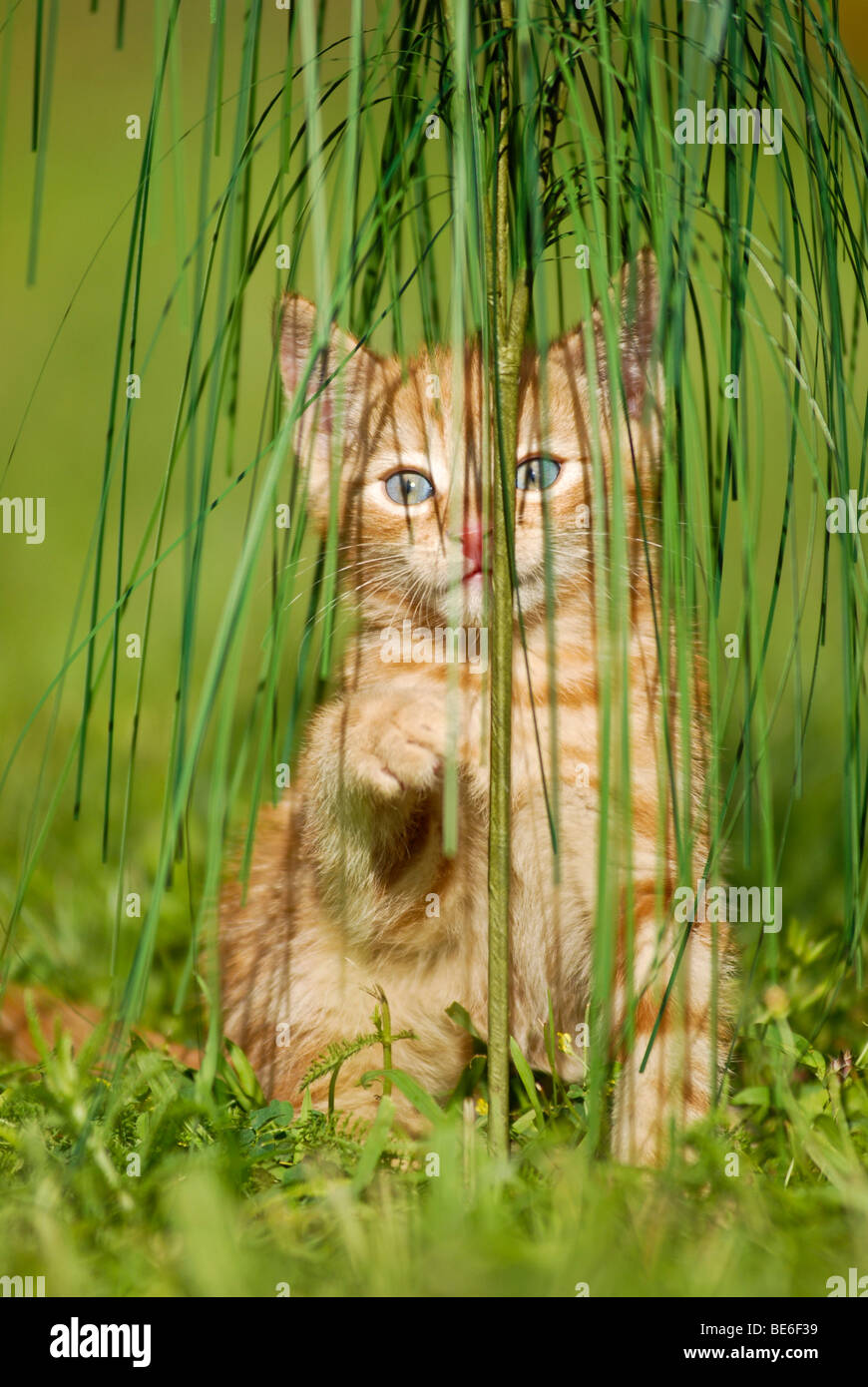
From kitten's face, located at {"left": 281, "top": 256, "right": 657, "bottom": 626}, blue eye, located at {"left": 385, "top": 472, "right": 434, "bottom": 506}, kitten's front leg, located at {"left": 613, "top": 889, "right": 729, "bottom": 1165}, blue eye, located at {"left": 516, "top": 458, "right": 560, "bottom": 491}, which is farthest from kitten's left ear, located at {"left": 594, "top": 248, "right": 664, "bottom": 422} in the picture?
kitten's front leg, located at {"left": 613, "top": 889, "right": 729, "bottom": 1165}

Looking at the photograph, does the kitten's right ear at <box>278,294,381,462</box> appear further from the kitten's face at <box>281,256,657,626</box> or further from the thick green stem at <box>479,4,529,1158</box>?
the thick green stem at <box>479,4,529,1158</box>

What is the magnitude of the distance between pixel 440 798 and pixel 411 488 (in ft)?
1.35

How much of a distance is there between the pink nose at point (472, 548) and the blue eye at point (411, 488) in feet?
0.64

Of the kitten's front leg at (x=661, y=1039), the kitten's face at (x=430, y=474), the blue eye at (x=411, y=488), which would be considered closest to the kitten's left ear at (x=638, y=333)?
the kitten's face at (x=430, y=474)

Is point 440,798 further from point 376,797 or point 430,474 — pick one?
point 430,474

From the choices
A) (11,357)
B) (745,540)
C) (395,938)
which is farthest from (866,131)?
(11,357)

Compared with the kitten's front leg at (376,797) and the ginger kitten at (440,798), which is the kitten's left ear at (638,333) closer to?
the ginger kitten at (440,798)

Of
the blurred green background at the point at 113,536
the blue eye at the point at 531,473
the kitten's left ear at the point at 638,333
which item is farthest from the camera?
the blurred green background at the point at 113,536

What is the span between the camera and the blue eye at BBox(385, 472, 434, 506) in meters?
1.49

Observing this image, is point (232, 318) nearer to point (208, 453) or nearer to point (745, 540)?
point (208, 453)

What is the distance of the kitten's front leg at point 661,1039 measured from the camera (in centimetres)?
120

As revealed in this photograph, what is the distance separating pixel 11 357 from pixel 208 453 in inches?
99.3

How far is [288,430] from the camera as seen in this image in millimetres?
→ 833

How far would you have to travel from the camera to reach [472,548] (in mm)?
1281
